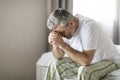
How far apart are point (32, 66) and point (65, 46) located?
0.99 meters

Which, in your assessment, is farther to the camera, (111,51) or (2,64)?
(2,64)

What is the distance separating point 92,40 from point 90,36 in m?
0.03

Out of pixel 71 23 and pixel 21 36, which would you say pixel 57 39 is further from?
pixel 21 36

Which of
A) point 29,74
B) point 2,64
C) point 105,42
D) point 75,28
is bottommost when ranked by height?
point 29,74

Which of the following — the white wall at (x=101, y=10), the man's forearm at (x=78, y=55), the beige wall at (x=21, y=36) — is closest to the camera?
the man's forearm at (x=78, y=55)

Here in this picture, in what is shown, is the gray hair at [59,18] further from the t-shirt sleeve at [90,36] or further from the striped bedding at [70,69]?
the striped bedding at [70,69]

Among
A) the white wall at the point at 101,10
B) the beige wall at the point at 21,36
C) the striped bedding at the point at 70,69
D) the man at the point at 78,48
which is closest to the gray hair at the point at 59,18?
the man at the point at 78,48

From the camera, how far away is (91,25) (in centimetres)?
162

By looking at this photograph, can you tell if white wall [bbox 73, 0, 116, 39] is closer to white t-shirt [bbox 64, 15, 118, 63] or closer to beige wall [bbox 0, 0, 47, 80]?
beige wall [bbox 0, 0, 47, 80]

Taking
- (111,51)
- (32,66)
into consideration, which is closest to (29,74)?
(32,66)

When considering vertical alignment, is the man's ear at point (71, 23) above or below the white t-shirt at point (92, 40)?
above

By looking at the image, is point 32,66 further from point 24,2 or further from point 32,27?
point 24,2

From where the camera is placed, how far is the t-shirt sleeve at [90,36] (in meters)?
1.58

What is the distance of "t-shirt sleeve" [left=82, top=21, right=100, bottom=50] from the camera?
1575 mm
